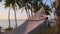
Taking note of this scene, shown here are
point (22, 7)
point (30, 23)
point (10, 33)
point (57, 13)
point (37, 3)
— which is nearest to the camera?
point (57, 13)

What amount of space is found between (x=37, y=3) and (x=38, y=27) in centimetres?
2719

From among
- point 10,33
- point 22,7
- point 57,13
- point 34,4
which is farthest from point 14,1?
point 57,13

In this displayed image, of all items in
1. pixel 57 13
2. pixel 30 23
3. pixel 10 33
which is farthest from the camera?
pixel 10 33

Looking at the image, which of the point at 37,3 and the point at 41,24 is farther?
the point at 37,3

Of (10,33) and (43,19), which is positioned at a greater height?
(43,19)

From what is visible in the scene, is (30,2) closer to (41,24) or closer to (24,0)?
(24,0)

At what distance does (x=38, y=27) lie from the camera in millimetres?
5879

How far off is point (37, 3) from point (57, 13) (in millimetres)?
28951

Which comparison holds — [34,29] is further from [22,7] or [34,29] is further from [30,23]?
[22,7]

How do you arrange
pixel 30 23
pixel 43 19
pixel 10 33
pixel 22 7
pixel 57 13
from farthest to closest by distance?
pixel 22 7
pixel 10 33
pixel 30 23
pixel 43 19
pixel 57 13

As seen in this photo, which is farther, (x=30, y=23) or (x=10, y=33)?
(x=10, y=33)

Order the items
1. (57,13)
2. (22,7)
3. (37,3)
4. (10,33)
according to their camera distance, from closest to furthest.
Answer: (57,13), (10,33), (37,3), (22,7)

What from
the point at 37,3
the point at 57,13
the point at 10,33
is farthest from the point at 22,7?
the point at 57,13

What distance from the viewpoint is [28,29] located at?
19.1 feet
